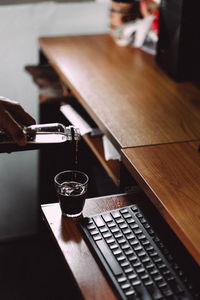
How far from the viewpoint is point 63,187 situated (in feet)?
4.33

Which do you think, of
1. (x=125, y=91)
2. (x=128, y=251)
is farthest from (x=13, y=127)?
(x=125, y=91)

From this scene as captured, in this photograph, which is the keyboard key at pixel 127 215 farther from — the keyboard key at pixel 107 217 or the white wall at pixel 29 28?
the white wall at pixel 29 28

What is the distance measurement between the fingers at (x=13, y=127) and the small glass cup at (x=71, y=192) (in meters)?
0.15

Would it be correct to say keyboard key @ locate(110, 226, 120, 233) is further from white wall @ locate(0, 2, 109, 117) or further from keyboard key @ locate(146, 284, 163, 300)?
white wall @ locate(0, 2, 109, 117)

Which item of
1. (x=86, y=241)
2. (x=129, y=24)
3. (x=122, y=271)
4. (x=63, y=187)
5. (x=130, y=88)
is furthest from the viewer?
(x=129, y=24)

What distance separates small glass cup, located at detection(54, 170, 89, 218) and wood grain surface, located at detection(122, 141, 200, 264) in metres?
0.14

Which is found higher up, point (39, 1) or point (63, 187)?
point (39, 1)

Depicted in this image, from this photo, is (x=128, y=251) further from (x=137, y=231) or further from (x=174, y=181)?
(x=174, y=181)

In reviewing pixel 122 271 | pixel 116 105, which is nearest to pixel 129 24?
pixel 116 105

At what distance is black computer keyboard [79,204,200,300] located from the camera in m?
1.05

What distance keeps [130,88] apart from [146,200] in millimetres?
597

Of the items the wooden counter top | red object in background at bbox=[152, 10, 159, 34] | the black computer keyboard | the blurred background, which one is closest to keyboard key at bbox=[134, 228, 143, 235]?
the black computer keyboard

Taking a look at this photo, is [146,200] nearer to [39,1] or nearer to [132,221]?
[132,221]

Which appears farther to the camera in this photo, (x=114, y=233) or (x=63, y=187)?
(x=63, y=187)
